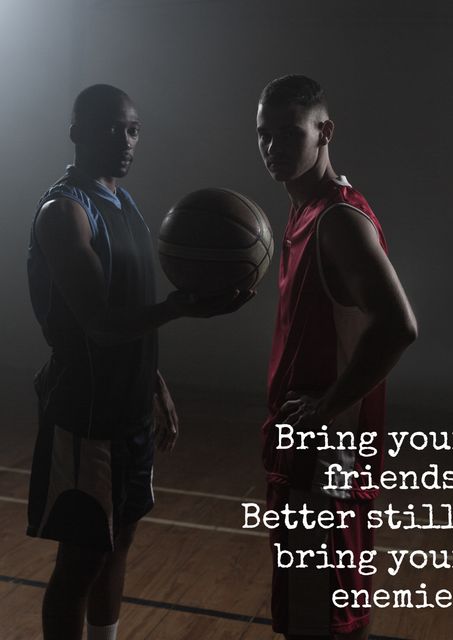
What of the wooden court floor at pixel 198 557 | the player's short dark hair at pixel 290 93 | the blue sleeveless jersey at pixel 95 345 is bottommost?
the wooden court floor at pixel 198 557

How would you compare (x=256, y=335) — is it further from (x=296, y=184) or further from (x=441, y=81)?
(x=296, y=184)

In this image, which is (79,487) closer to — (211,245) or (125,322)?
(125,322)

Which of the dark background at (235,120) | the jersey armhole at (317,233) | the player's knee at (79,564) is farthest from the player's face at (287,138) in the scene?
the dark background at (235,120)

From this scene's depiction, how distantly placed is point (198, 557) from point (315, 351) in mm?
1556

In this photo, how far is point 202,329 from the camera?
5453 mm

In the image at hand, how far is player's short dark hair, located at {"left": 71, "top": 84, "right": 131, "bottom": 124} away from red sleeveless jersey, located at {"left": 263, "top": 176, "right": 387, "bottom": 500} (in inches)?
19.2

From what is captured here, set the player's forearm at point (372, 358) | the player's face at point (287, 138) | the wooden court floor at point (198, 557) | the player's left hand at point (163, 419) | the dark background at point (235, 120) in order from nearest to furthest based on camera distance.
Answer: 1. the player's forearm at point (372, 358)
2. the player's face at point (287, 138)
3. the player's left hand at point (163, 419)
4. the wooden court floor at point (198, 557)
5. the dark background at point (235, 120)

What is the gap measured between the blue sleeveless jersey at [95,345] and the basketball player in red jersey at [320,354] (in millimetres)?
346

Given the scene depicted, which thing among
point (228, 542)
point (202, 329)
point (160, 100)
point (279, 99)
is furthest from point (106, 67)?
point (279, 99)

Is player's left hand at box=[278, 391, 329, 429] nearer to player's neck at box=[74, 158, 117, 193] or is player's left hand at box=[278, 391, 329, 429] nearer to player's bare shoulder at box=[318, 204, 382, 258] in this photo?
player's bare shoulder at box=[318, 204, 382, 258]

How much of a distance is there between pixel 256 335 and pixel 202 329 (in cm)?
36

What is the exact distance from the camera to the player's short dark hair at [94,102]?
5.81 ft

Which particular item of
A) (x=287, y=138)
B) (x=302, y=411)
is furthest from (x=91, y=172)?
(x=302, y=411)

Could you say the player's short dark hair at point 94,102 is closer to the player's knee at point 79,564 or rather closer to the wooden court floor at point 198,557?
the player's knee at point 79,564
